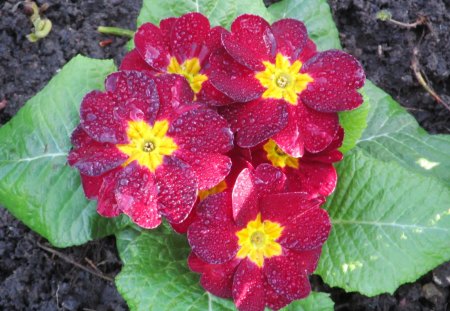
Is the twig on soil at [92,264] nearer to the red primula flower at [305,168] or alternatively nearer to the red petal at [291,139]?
the red primula flower at [305,168]

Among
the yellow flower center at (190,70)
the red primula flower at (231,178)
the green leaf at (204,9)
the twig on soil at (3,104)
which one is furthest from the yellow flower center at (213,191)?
the twig on soil at (3,104)

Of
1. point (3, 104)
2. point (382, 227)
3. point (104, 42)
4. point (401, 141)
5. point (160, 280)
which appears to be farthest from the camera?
point (104, 42)

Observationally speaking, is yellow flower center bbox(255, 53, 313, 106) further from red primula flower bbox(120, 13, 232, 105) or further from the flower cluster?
red primula flower bbox(120, 13, 232, 105)

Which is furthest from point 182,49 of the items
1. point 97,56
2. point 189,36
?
point 97,56

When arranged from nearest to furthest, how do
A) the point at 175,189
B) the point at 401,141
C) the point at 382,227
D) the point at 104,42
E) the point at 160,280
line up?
the point at 175,189, the point at 160,280, the point at 382,227, the point at 401,141, the point at 104,42

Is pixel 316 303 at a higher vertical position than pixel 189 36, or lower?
lower

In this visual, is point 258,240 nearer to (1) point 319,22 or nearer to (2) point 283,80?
(2) point 283,80
